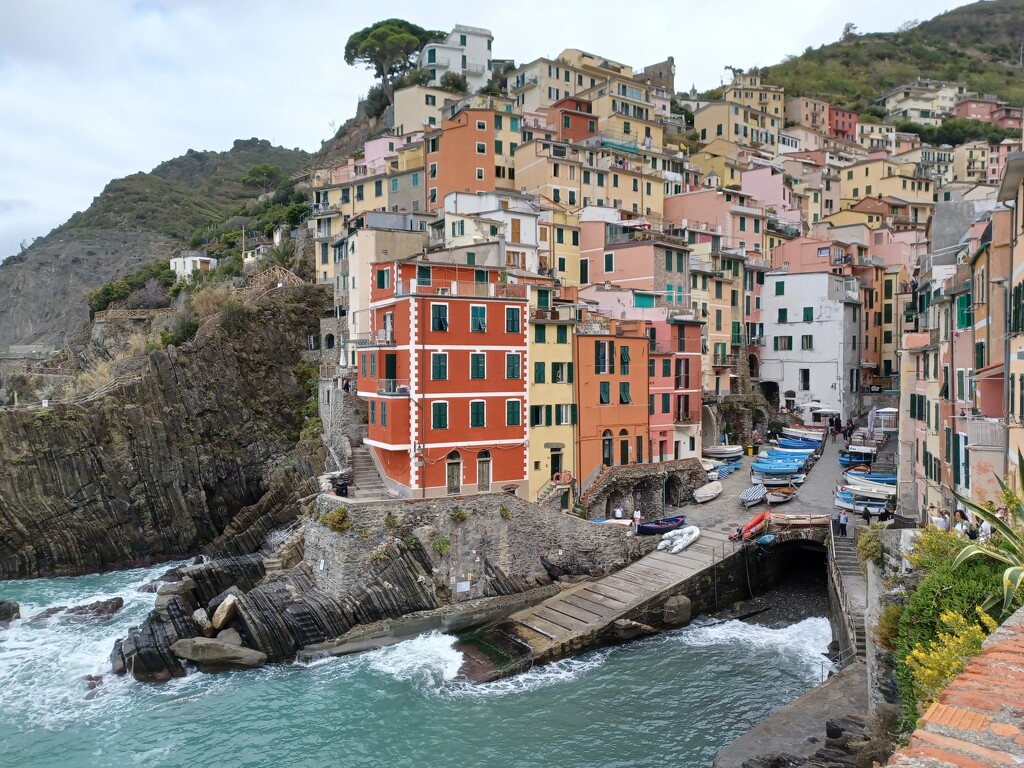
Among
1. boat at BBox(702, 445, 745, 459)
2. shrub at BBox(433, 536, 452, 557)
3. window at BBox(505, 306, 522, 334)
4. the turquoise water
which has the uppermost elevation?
window at BBox(505, 306, 522, 334)

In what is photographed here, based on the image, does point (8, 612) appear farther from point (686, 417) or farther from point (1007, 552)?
point (1007, 552)

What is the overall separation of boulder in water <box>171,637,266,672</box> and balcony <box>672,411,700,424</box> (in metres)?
28.0

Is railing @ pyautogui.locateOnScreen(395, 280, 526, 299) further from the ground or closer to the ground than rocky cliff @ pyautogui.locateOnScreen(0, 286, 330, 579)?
further from the ground

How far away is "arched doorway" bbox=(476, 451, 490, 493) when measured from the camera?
36.4 meters

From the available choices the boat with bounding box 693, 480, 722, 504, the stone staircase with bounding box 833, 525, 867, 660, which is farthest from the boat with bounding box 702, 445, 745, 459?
the stone staircase with bounding box 833, 525, 867, 660

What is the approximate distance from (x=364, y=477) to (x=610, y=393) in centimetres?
1438

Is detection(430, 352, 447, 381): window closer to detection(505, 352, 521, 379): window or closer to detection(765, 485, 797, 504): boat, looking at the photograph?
detection(505, 352, 521, 379): window

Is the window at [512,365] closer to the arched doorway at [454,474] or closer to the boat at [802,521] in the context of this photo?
the arched doorway at [454,474]

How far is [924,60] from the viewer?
153 metres

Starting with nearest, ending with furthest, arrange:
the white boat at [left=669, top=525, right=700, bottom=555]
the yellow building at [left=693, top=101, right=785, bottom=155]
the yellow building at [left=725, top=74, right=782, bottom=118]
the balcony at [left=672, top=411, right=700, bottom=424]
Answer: the white boat at [left=669, top=525, right=700, bottom=555]
the balcony at [left=672, top=411, right=700, bottom=424]
the yellow building at [left=693, top=101, right=785, bottom=155]
the yellow building at [left=725, top=74, right=782, bottom=118]

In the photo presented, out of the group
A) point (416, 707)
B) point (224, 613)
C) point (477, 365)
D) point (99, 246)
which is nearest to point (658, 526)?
point (477, 365)

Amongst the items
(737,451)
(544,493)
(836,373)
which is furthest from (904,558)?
(836,373)

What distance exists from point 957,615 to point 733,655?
737 inches


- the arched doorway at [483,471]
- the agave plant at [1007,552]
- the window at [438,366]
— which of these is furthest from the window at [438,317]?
the agave plant at [1007,552]
